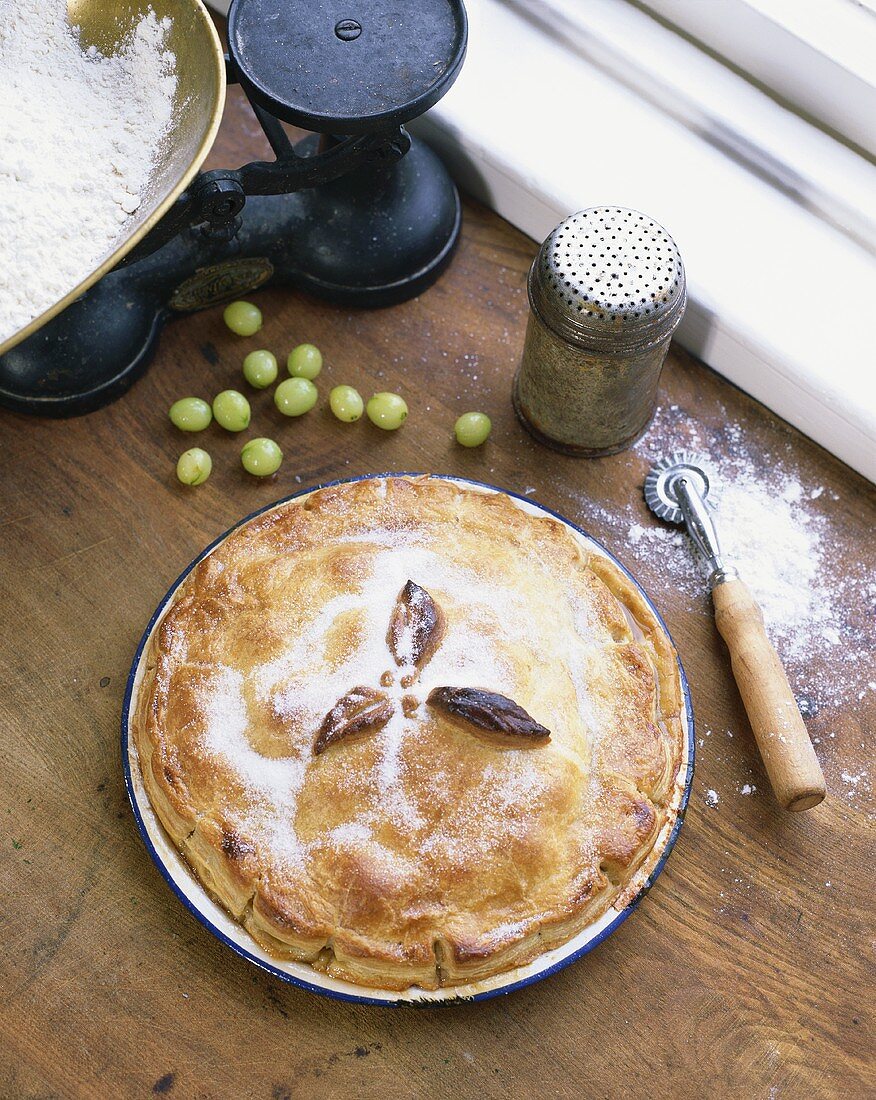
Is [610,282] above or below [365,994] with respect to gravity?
above

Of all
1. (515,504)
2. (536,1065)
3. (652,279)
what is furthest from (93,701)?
(652,279)

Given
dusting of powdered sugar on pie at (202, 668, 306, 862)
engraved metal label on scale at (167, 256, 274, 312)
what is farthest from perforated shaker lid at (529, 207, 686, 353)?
dusting of powdered sugar on pie at (202, 668, 306, 862)

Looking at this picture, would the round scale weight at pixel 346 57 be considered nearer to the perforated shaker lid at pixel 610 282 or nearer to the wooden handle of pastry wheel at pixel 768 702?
the perforated shaker lid at pixel 610 282

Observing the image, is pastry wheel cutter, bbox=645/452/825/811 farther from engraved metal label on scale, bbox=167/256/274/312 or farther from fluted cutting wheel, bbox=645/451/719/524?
engraved metal label on scale, bbox=167/256/274/312

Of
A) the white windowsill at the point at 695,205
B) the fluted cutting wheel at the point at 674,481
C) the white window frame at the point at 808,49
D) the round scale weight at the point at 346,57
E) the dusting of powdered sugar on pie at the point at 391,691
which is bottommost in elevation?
the dusting of powdered sugar on pie at the point at 391,691

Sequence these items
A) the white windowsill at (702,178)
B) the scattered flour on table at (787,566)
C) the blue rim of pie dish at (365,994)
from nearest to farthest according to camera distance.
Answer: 1. the blue rim of pie dish at (365,994)
2. the scattered flour on table at (787,566)
3. the white windowsill at (702,178)

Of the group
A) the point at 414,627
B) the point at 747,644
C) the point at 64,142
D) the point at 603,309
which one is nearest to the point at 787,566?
the point at 747,644

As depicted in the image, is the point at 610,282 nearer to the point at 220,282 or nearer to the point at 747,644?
the point at 747,644

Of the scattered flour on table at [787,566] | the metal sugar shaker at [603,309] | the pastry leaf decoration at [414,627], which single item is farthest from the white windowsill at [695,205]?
the pastry leaf decoration at [414,627]
